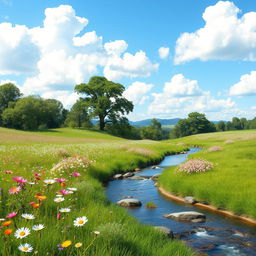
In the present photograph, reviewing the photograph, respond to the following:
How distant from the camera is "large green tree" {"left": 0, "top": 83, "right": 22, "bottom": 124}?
9522cm

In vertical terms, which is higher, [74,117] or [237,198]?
A: [74,117]

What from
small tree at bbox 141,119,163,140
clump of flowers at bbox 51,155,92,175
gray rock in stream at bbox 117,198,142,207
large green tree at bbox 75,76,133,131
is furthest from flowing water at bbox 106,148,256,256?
small tree at bbox 141,119,163,140

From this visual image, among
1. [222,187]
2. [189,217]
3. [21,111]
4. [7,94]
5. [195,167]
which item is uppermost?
[7,94]

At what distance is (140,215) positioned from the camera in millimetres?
11875

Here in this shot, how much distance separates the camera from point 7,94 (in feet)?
317

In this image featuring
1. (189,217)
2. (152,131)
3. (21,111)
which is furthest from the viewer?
(152,131)

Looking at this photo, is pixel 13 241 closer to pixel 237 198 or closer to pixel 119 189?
pixel 237 198

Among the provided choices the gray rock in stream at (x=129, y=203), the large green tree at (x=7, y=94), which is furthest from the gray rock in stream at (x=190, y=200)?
the large green tree at (x=7, y=94)

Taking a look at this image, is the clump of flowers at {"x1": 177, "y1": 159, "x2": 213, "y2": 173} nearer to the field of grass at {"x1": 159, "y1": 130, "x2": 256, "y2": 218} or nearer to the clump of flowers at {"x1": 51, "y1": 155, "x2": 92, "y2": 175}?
the field of grass at {"x1": 159, "y1": 130, "x2": 256, "y2": 218}

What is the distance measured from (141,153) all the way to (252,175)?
19.6m

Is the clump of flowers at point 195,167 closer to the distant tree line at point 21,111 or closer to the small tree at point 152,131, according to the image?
the distant tree line at point 21,111

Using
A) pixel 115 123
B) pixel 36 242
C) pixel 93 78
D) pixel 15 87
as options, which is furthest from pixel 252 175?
pixel 15 87

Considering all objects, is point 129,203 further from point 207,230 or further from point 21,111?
point 21,111

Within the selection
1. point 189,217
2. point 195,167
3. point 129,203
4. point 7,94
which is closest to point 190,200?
point 189,217
